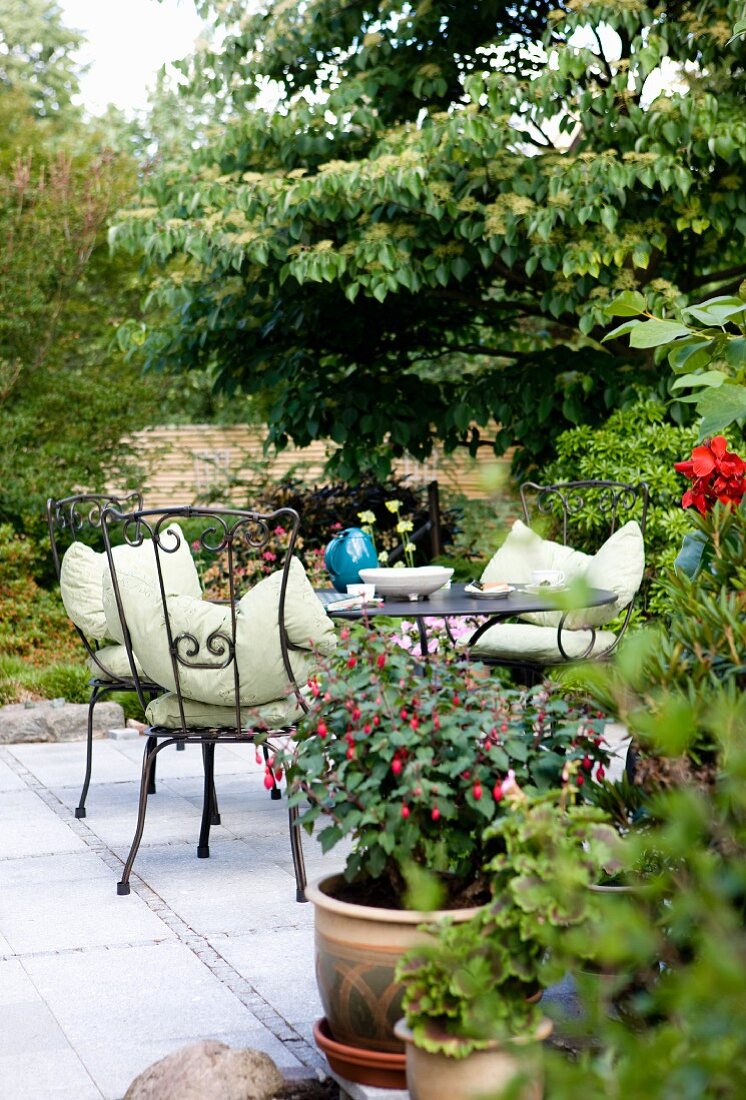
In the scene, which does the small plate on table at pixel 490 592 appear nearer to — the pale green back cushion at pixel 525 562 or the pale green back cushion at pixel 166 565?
the pale green back cushion at pixel 525 562

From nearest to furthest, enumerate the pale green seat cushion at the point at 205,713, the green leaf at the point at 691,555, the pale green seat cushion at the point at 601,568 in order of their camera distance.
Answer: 1. the green leaf at the point at 691,555
2. the pale green seat cushion at the point at 205,713
3. the pale green seat cushion at the point at 601,568

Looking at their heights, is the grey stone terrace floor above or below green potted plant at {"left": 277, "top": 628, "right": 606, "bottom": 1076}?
below

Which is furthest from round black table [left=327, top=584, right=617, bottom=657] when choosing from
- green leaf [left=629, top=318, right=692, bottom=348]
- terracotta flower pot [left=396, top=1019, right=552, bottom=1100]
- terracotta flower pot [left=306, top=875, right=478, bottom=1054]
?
green leaf [left=629, top=318, right=692, bottom=348]

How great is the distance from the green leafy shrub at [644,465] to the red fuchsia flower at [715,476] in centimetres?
316

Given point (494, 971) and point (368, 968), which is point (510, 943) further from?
point (368, 968)

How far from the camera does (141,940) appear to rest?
2.95 m

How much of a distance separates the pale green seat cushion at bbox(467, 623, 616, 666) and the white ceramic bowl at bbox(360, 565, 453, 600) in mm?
626

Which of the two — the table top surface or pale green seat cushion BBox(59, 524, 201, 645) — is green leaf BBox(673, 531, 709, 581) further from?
pale green seat cushion BBox(59, 524, 201, 645)

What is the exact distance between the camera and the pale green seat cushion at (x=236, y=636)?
132 inches

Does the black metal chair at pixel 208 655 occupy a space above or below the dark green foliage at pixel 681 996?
below

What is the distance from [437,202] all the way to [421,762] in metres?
4.95

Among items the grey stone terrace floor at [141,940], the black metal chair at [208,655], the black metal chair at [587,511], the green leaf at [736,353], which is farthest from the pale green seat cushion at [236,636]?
the black metal chair at [587,511]

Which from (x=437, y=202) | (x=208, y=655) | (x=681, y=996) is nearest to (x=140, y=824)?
(x=208, y=655)

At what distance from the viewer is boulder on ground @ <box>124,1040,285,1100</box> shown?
1987 millimetres
